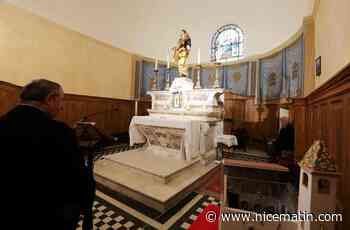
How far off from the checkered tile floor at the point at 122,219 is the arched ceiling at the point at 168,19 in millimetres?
5480

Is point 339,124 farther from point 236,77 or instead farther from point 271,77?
point 236,77

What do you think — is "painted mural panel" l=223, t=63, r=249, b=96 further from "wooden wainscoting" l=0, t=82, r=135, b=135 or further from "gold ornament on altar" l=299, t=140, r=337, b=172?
"gold ornament on altar" l=299, t=140, r=337, b=172

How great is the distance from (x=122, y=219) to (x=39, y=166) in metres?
1.54

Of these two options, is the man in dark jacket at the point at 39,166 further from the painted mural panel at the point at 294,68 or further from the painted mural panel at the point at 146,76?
the painted mural panel at the point at 146,76

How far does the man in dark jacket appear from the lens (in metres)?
0.87

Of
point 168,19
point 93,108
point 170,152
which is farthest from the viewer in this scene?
point 168,19

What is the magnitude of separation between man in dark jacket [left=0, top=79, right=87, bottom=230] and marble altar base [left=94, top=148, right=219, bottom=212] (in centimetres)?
146

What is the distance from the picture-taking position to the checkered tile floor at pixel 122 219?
75.4 inches

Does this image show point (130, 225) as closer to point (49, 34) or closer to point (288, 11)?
point (49, 34)

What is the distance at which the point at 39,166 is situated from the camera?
896 millimetres

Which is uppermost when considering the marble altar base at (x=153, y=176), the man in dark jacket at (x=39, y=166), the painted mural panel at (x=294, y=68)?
the painted mural panel at (x=294, y=68)

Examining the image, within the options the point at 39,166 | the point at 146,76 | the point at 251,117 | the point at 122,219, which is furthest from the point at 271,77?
the point at 39,166

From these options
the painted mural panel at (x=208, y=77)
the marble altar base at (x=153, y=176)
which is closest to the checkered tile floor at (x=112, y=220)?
the marble altar base at (x=153, y=176)

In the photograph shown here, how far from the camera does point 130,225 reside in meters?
1.94
